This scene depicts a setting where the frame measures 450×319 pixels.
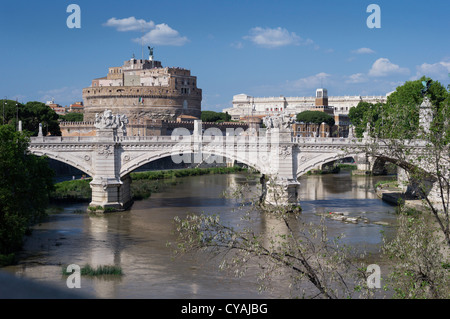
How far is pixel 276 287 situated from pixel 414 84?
32204mm

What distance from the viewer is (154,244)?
2434cm

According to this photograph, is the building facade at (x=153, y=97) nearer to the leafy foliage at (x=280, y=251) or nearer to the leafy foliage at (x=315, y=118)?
the leafy foliage at (x=315, y=118)

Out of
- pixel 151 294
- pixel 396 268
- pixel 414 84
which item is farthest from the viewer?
pixel 414 84

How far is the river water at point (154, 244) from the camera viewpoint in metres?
17.5

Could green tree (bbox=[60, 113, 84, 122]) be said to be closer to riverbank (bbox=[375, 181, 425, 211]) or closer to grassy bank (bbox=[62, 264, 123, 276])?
riverbank (bbox=[375, 181, 425, 211])

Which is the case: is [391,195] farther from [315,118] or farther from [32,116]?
[315,118]

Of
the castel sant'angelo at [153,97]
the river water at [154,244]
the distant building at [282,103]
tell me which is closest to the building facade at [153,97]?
the castel sant'angelo at [153,97]

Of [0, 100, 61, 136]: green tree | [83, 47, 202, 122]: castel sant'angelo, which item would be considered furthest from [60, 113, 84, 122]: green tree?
[0, 100, 61, 136]: green tree

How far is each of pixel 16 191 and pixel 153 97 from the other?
55985 mm

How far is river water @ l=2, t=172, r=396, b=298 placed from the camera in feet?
57.3

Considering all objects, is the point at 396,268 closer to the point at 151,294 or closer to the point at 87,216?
the point at 151,294

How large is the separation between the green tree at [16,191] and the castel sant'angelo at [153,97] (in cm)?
5010
